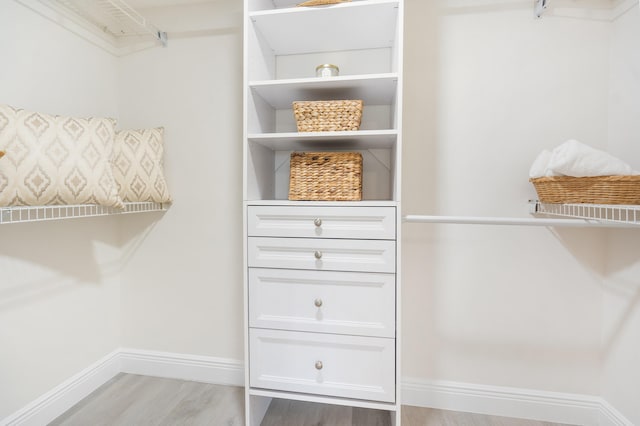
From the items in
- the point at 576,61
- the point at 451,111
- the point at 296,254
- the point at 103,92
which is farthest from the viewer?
the point at 103,92

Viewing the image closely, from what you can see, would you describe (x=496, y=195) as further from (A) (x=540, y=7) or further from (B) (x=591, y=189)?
(A) (x=540, y=7)

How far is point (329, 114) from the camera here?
132 cm

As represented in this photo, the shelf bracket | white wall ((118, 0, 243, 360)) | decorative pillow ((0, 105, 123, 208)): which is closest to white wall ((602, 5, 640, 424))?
the shelf bracket

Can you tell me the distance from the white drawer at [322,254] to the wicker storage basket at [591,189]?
2.21 ft

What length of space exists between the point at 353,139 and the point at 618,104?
1.21 meters

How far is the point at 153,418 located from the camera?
4.99 feet

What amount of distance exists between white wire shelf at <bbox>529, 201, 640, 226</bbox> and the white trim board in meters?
0.90

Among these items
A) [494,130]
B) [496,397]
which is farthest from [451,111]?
[496,397]

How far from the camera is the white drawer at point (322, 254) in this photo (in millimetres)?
1268

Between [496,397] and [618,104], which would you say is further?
[496,397]

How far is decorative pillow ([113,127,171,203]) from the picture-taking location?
1618mm


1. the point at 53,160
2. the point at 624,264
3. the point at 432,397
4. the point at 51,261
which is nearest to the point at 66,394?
the point at 51,261

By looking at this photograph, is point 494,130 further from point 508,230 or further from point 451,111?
point 508,230

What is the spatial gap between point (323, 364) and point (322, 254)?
0.47 meters
